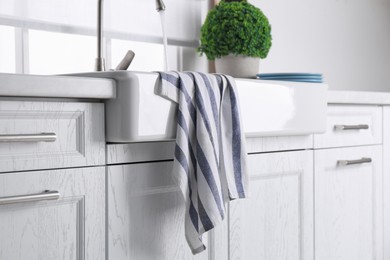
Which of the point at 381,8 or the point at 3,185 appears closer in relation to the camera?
the point at 3,185

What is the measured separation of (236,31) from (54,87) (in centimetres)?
102

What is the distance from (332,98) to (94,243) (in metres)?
1.01

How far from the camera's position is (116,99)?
1324 millimetres

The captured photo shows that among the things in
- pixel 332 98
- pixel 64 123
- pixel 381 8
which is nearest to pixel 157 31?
pixel 332 98

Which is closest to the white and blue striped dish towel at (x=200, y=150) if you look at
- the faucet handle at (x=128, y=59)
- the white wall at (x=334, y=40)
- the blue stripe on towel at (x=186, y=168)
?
the blue stripe on towel at (x=186, y=168)

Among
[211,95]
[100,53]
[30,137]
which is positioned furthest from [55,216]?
[100,53]

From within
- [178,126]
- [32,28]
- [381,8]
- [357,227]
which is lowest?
[357,227]

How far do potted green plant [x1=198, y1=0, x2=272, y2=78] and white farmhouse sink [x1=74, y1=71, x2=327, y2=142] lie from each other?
35cm

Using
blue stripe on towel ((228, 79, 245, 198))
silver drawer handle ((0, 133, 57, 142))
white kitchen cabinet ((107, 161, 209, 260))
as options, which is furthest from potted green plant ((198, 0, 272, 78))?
silver drawer handle ((0, 133, 57, 142))

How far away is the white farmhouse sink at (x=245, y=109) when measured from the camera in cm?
131

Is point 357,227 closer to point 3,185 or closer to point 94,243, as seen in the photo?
point 94,243

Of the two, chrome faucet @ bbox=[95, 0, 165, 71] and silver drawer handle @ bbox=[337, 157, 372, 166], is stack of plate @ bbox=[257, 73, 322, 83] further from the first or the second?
chrome faucet @ bbox=[95, 0, 165, 71]

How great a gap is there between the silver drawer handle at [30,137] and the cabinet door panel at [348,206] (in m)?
1.03

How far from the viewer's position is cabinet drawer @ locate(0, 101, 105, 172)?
1177 mm
